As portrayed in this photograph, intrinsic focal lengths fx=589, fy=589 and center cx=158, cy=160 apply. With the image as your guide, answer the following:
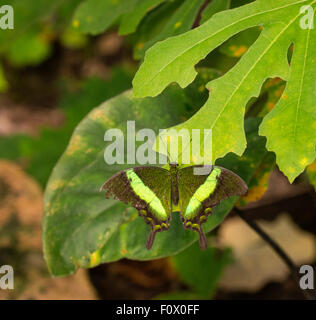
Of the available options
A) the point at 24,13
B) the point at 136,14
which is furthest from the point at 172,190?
the point at 24,13

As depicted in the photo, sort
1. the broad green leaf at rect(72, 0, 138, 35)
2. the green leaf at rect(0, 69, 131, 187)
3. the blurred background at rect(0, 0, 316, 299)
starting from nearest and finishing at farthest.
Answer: the broad green leaf at rect(72, 0, 138, 35) < the blurred background at rect(0, 0, 316, 299) < the green leaf at rect(0, 69, 131, 187)

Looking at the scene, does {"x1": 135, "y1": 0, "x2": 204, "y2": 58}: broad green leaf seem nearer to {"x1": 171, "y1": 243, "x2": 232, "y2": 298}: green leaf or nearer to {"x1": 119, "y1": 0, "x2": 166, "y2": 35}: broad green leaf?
{"x1": 119, "y1": 0, "x2": 166, "y2": 35}: broad green leaf

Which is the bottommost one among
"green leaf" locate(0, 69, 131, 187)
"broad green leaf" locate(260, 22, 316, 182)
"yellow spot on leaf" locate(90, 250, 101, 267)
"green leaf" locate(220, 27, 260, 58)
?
"yellow spot on leaf" locate(90, 250, 101, 267)

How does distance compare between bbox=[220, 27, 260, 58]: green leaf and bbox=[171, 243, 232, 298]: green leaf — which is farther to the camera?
bbox=[171, 243, 232, 298]: green leaf

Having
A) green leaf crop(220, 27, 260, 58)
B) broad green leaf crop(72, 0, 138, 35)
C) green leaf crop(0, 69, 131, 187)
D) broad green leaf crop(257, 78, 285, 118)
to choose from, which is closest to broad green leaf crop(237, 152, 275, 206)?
broad green leaf crop(257, 78, 285, 118)

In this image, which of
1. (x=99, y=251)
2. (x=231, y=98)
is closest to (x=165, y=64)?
(x=231, y=98)

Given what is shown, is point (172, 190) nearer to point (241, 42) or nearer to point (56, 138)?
point (241, 42)

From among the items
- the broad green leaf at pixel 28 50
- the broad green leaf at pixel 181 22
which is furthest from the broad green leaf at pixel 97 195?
the broad green leaf at pixel 28 50
